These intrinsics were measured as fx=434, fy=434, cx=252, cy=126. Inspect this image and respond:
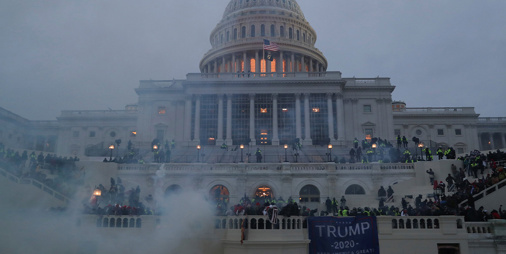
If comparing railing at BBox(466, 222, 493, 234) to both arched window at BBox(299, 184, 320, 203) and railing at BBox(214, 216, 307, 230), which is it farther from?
arched window at BBox(299, 184, 320, 203)

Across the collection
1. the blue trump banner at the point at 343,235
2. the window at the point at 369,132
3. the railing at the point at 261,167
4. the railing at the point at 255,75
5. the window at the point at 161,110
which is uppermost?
the railing at the point at 255,75

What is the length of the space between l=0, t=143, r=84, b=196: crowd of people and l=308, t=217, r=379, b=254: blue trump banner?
1430 centimetres

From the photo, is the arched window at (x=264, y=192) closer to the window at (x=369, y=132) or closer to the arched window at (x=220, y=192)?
the arched window at (x=220, y=192)

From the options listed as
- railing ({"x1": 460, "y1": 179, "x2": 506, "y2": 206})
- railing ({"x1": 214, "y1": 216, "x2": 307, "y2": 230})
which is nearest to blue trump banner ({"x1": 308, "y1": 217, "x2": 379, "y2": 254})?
railing ({"x1": 214, "y1": 216, "x2": 307, "y2": 230})

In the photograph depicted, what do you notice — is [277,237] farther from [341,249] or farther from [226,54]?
[226,54]

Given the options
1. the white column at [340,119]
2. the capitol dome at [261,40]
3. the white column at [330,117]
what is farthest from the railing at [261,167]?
the capitol dome at [261,40]

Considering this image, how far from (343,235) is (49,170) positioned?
2050cm

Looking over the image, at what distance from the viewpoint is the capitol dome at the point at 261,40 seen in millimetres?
75562

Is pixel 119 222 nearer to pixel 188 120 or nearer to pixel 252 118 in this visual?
pixel 188 120

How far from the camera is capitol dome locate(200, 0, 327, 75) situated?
2975 inches

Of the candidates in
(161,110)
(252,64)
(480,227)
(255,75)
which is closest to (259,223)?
(480,227)

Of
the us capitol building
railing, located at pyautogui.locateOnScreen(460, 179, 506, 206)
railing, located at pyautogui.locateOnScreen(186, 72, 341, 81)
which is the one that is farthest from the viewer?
railing, located at pyautogui.locateOnScreen(186, 72, 341, 81)

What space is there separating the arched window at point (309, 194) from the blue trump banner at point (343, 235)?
48.6 ft

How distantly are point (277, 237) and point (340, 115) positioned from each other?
40.2 m
